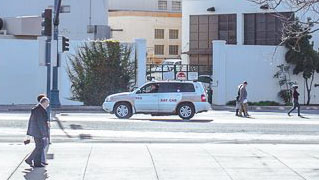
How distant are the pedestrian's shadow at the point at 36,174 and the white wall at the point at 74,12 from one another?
33571mm

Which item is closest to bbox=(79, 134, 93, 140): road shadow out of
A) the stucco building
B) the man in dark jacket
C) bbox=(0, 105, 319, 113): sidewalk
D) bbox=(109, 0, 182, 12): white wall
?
the man in dark jacket

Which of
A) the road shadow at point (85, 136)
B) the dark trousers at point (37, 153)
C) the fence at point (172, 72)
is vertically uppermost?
the fence at point (172, 72)

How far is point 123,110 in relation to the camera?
2464 centimetres

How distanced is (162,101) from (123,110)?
1625 mm

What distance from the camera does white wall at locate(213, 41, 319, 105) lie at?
35.9m

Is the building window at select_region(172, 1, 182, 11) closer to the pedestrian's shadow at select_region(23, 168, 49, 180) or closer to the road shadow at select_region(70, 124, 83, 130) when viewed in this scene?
the road shadow at select_region(70, 124, 83, 130)

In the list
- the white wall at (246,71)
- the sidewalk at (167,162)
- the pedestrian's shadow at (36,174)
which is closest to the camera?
the pedestrian's shadow at (36,174)

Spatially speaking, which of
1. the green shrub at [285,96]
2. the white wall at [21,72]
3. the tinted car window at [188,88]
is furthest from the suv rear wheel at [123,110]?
the green shrub at [285,96]

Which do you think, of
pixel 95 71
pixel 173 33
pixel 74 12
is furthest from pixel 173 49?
pixel 95 71

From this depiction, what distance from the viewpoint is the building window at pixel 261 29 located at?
142 feet

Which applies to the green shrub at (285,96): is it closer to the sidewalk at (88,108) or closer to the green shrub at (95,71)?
the sidewalk at (88,108)

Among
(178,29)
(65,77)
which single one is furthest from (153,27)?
(65,77)

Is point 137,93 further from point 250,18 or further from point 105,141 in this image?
point 250,18

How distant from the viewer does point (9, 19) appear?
40.1 meters
